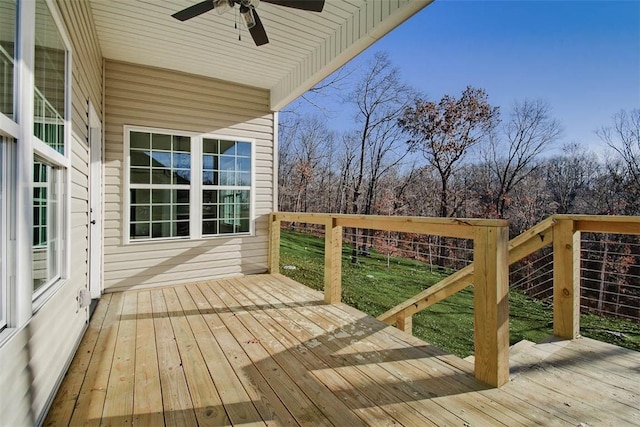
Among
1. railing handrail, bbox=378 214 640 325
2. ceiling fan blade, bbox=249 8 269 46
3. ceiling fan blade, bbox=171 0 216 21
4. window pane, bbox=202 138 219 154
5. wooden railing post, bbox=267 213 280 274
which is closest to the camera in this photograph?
railing handrail, bbox=378 214 640 325

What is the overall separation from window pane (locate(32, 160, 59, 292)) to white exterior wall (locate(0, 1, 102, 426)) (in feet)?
0.51

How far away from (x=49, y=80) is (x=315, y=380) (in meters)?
2.42

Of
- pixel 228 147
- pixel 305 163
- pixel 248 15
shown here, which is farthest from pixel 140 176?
pixel 305 163

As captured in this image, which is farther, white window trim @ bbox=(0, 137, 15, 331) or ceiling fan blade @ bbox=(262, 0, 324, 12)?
ceiling fan blade @ bbox=(262, 0, 324, 12)

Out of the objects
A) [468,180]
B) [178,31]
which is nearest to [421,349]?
[178,31]

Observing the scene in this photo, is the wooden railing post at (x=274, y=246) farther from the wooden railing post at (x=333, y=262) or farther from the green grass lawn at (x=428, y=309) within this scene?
the green grass lawn at (x=428, y=309)

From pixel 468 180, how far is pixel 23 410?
13.4 m

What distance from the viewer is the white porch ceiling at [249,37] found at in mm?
2912

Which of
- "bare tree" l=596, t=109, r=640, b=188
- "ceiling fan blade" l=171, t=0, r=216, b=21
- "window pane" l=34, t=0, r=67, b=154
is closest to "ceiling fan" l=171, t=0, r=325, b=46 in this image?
Result: "ceiling fan blade" l=171, t=0, r=216, b=21

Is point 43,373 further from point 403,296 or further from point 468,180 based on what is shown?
point 468,180

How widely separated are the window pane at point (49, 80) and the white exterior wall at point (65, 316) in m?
0.26

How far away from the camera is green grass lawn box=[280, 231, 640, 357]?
20.9 ft

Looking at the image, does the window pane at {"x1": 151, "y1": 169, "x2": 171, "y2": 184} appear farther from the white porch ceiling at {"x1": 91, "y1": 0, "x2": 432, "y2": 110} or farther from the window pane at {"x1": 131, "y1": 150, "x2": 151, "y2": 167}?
the white porch ceiling at {"x1": 91, "y1": 0, "x2": 432, "y2": 110}

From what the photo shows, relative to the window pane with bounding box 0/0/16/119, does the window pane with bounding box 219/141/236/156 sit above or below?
above
